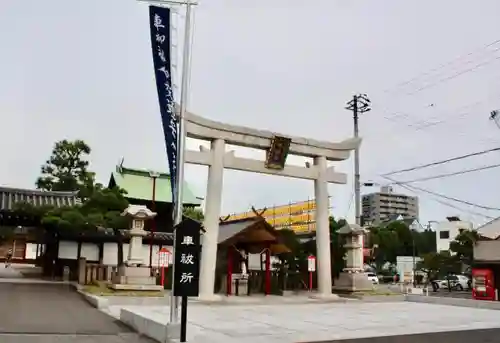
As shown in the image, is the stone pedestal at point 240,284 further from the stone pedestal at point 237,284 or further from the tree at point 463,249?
the tree at point 463,249

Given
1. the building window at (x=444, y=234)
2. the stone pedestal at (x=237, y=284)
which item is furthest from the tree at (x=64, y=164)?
the building window at (x=444, y=234)

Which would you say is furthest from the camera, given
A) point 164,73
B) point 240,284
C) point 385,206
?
point 385,206

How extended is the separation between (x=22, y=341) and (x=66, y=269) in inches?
682

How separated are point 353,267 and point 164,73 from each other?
16.6 meters

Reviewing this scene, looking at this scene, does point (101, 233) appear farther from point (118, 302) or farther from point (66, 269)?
point (118, 302)

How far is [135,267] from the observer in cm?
1948

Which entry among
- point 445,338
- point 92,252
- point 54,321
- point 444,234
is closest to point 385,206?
point 444,234

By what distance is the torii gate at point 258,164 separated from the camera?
19703mm

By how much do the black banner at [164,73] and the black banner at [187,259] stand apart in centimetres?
139

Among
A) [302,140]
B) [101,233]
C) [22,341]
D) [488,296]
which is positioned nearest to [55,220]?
[101,233]

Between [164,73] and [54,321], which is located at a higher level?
[164,73]

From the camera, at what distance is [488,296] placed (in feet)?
71.7

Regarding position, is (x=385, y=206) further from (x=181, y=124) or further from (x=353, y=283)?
(x=181, y=124)

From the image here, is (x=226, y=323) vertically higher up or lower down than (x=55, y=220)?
lower down
